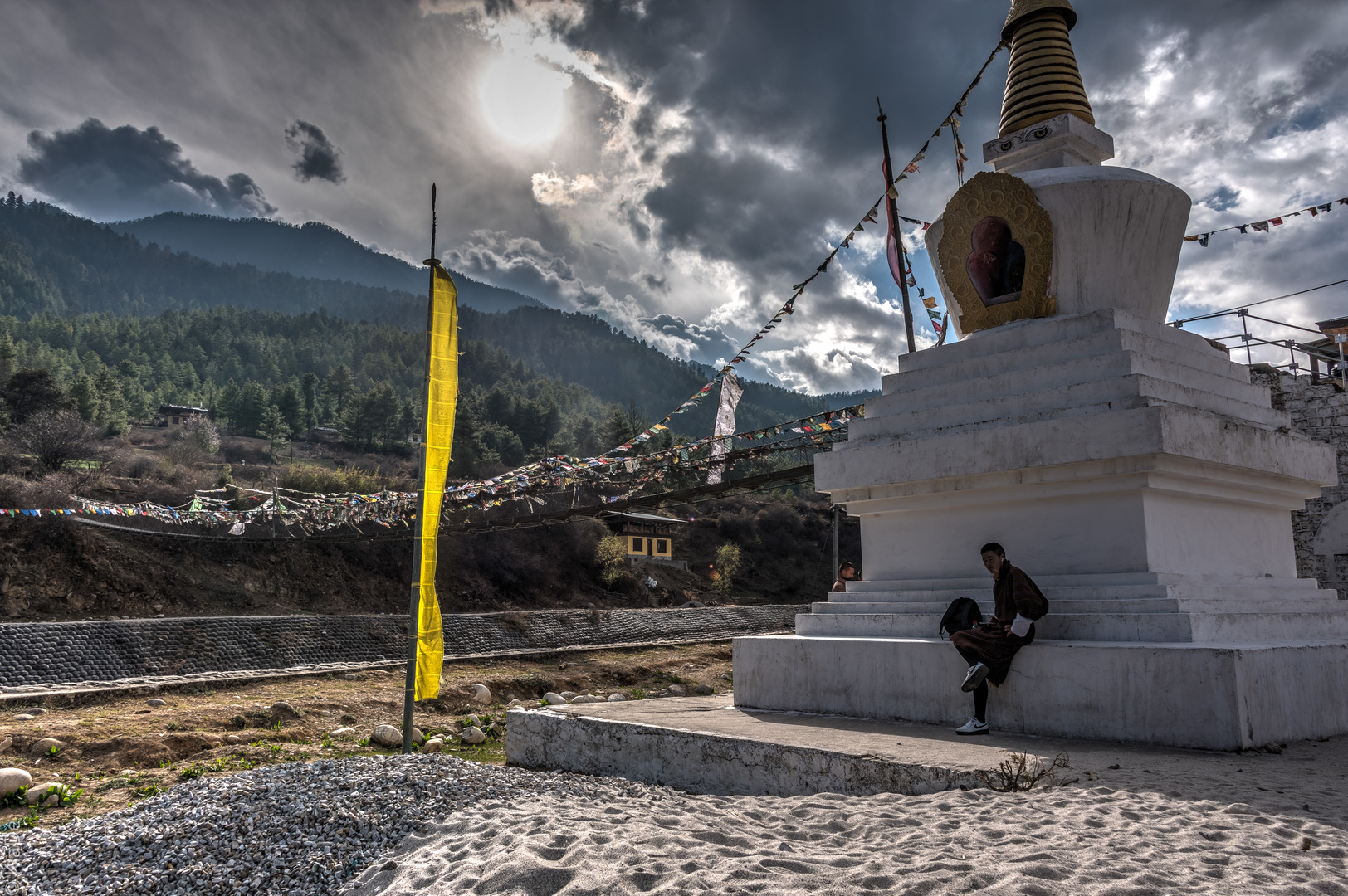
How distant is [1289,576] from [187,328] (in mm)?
123433

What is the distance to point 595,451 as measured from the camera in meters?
71.8

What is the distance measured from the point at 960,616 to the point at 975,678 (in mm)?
649

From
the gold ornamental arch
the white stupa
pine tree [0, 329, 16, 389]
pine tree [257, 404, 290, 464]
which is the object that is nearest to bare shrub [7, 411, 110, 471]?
pine tree [0, 329, 16, 389]

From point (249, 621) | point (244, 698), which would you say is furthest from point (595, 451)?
point (244, 698)

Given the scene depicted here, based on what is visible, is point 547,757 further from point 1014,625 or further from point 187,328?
point 187,328

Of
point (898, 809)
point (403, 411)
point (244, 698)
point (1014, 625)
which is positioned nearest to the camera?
point (898, 809)

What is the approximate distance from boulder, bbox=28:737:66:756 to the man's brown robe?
8779 mm

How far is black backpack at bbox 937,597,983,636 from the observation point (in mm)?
5375

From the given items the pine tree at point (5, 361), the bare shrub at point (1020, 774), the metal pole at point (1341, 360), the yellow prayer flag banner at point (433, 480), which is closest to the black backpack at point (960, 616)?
the bare shrub at point (1020, 774)

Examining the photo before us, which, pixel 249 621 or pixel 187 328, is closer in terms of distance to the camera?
pixel 249 621

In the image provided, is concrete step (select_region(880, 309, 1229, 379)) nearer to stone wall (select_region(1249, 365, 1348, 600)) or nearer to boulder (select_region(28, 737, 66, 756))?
boulder (select_region(28, 737, 66, 756))

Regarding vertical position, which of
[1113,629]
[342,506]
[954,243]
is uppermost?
[954,243]

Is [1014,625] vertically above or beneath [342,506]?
beneath

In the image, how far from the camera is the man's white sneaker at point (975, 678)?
4809mm
